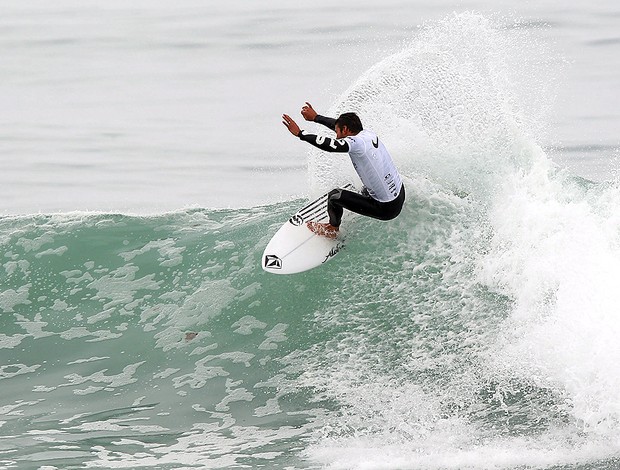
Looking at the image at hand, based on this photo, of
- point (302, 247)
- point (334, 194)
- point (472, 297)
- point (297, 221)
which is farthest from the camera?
point (297, 221)

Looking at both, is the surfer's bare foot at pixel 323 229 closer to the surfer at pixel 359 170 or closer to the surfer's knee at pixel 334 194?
the surfer at pixel 359 170

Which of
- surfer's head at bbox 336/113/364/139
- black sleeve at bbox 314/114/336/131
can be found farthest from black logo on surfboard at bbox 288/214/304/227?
surfer's head at bbox 336/113/364/139

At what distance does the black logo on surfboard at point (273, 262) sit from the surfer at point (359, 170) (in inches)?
18.7

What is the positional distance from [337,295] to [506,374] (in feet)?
7.30

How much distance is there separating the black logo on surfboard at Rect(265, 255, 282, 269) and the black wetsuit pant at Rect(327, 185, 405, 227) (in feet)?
2.43

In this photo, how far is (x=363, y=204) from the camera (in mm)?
10648

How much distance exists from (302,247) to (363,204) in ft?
2.66

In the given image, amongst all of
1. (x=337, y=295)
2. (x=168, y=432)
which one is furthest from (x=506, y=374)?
(x=168, y=432)

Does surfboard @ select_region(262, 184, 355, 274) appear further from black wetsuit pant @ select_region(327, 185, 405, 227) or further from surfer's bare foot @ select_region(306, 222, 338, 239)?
black wetsuit pant @ select_region(327, 185, 405, 227)

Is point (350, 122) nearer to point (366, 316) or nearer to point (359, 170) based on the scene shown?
point (359, 170)

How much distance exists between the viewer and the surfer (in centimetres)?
988

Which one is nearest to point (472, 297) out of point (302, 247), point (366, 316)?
point (366, 316)

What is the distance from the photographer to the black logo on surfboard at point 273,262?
10977mm

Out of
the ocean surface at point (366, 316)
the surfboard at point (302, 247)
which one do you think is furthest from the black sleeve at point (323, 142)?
the ocean surface at point (366, 316)
